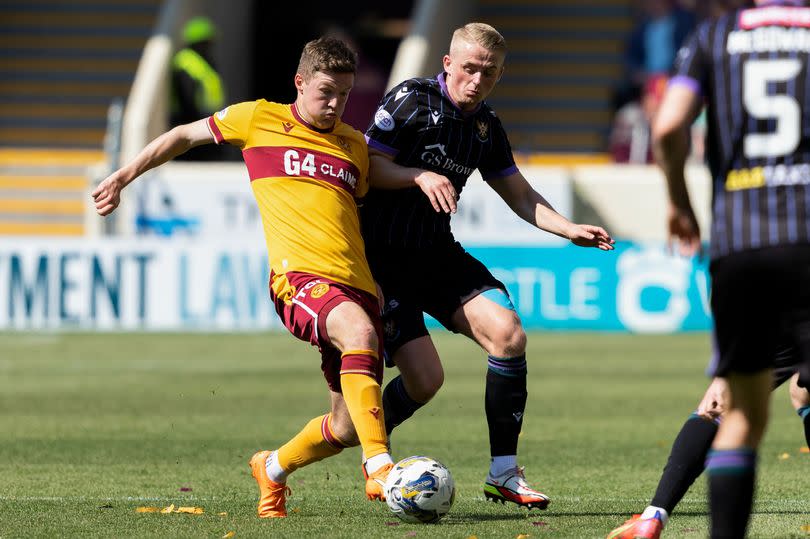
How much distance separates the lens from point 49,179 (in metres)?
23.9

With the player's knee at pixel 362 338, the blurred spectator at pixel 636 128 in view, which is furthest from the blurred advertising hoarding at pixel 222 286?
the player's knee at pixel 362 338

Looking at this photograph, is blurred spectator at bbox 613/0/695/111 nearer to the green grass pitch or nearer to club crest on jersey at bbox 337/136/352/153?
the green grass pitch

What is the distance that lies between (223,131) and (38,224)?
58.0ft

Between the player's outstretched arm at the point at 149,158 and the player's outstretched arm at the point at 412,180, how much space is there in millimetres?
709

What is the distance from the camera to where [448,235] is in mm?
7195

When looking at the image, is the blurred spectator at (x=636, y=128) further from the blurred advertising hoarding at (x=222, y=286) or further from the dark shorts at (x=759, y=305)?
the dark shorts at (x=759, y=305)

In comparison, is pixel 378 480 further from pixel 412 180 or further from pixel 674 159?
pixel 674 159

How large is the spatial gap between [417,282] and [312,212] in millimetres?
736

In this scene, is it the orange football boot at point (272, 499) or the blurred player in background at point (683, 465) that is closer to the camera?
the blurred player in background at point (683, 465)

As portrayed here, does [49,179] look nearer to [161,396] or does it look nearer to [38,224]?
[38,224]

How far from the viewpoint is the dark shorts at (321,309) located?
6305mm

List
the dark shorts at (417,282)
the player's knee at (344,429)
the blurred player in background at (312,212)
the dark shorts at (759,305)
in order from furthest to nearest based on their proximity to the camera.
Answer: the dark shorts at (417,282)
the player's knee at (344,429)
the blurred player in background at (312,212)
the dark shorts at (759,305)

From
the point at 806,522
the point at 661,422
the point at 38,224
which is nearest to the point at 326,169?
the point at 806,522

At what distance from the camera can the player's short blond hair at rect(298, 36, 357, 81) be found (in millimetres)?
6438
